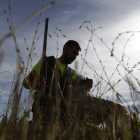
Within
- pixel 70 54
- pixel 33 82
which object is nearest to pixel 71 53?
pixel 70 54

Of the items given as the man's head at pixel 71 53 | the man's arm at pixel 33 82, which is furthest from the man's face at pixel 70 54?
the man's arm at pixel 33 82

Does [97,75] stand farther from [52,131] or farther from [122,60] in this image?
[52,131]

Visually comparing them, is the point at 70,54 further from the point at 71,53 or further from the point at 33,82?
the point at 33,82

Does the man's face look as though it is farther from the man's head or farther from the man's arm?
the man's arm

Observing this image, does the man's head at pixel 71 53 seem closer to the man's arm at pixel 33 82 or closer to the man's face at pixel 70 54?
the man's face at pixel 70 54

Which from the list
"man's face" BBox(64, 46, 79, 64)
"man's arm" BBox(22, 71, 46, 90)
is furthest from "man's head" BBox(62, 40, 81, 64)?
"man's arm" BBox(22, 71, 46, 90)

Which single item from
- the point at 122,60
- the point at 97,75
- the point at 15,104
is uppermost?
the point at 122,60

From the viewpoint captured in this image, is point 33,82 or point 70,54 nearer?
point 33,82

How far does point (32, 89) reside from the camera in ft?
3.33

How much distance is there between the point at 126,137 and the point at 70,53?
300 centimetres

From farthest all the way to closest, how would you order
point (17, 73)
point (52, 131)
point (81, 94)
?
point (81, 94) → point (52, 131) → point (17, 73)

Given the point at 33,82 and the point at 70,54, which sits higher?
the point at 70,54

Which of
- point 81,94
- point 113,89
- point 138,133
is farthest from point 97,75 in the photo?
point 81,94

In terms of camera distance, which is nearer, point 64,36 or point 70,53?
point 64,36
